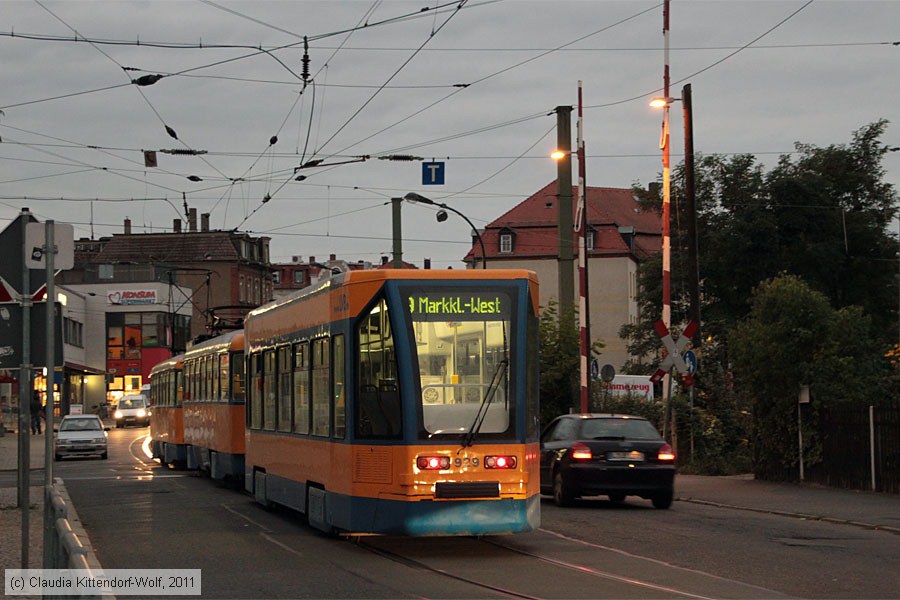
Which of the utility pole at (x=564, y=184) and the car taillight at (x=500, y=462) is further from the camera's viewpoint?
the utility pole at (x=564, y=184)

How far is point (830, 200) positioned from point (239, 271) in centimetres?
6409

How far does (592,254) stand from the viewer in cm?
9844

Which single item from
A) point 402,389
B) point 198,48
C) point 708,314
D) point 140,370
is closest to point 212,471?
point 198,48

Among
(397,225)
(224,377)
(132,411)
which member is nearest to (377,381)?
(224,377)

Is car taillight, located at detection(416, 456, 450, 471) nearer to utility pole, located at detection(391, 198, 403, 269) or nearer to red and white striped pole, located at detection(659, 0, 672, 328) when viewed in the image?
red and white striped pole, located at detection(659, 0, 672, 328)

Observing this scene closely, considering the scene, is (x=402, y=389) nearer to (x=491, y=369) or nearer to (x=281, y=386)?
(x=491, y=369)

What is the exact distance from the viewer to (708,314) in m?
66.3

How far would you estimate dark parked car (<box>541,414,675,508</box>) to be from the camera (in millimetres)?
21812

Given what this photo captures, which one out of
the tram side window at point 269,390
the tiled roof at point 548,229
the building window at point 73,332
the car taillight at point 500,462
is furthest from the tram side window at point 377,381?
the building window at point 73,332

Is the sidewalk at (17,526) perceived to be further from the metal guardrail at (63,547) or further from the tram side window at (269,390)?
the metal guardrail at (63,547)

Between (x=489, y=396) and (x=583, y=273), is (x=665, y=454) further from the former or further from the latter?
(x=583, y=273)

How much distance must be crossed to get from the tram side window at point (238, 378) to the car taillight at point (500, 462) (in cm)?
1117

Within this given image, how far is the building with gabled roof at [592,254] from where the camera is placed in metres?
97.4

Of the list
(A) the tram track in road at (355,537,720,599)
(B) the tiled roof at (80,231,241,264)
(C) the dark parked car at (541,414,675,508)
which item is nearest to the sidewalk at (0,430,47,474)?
(C) the dark parked car at (541,414,675,508)
